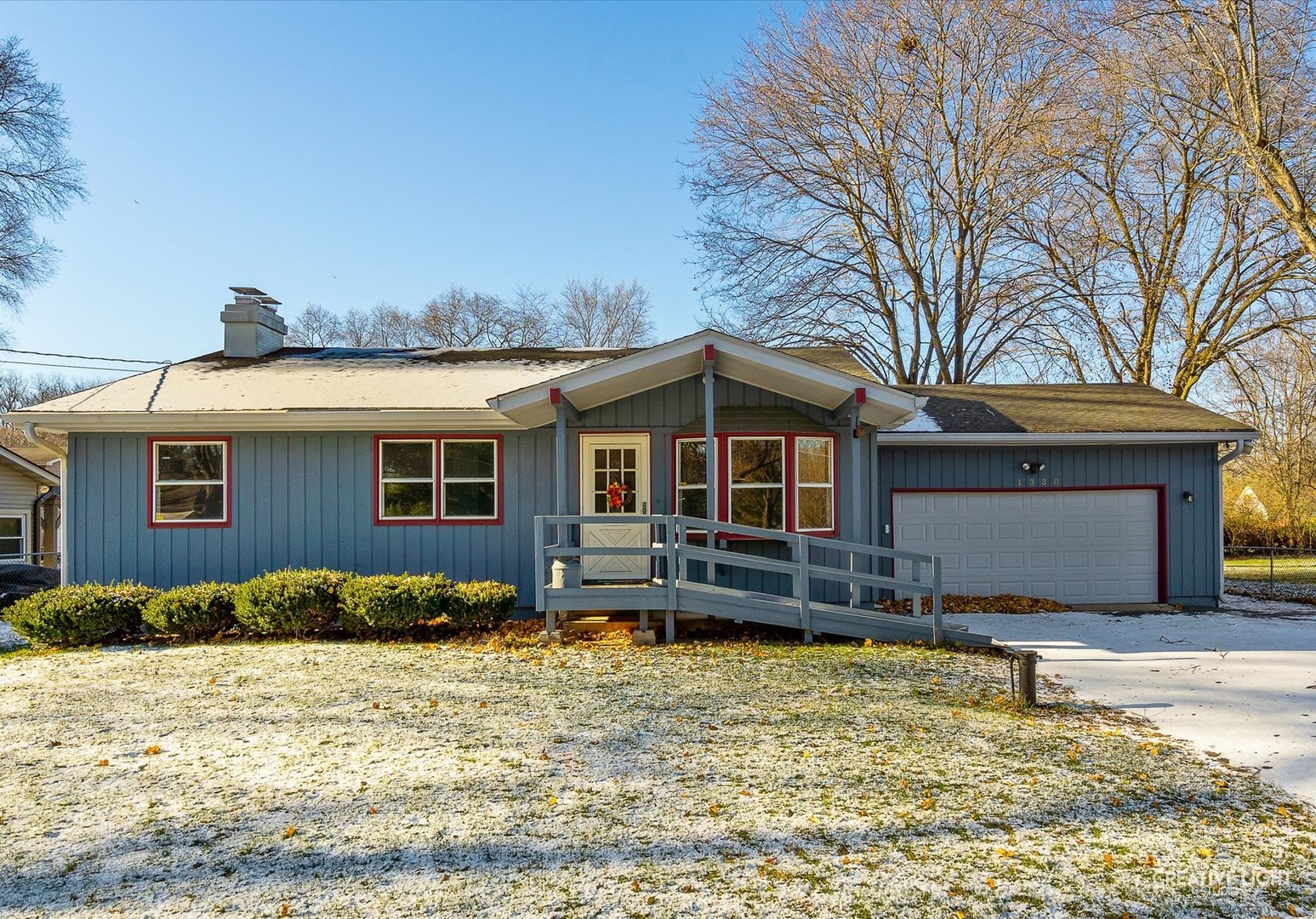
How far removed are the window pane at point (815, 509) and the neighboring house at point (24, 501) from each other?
58.4ft

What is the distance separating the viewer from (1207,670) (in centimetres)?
764

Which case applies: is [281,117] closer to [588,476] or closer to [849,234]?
[588,476]

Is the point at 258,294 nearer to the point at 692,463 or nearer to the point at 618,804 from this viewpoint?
the point at 692,463

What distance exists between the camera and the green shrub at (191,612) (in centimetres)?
905

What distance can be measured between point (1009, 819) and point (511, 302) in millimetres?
37580

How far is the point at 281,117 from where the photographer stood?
13.5 m

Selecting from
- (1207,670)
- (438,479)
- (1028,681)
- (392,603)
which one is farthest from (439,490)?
(1207,670)

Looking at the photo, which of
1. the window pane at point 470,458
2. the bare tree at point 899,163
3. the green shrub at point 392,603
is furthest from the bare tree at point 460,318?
the green shrub at point 392,603

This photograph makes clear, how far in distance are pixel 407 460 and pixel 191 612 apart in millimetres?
3063

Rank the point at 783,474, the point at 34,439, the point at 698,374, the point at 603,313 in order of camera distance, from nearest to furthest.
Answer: the point at 34,439 < the point at 698,374 < the point at 783,474 < the point at 603,313

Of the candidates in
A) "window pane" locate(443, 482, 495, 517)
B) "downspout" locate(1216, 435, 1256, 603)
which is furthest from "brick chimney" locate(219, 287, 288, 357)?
"downspout" locate(1216, 435, 1256, 603)

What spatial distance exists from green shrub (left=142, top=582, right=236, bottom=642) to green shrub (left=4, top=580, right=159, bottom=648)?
0.26 m

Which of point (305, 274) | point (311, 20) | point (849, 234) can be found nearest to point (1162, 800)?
point (311, 20)

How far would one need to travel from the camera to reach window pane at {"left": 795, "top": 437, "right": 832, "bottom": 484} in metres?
10.3
